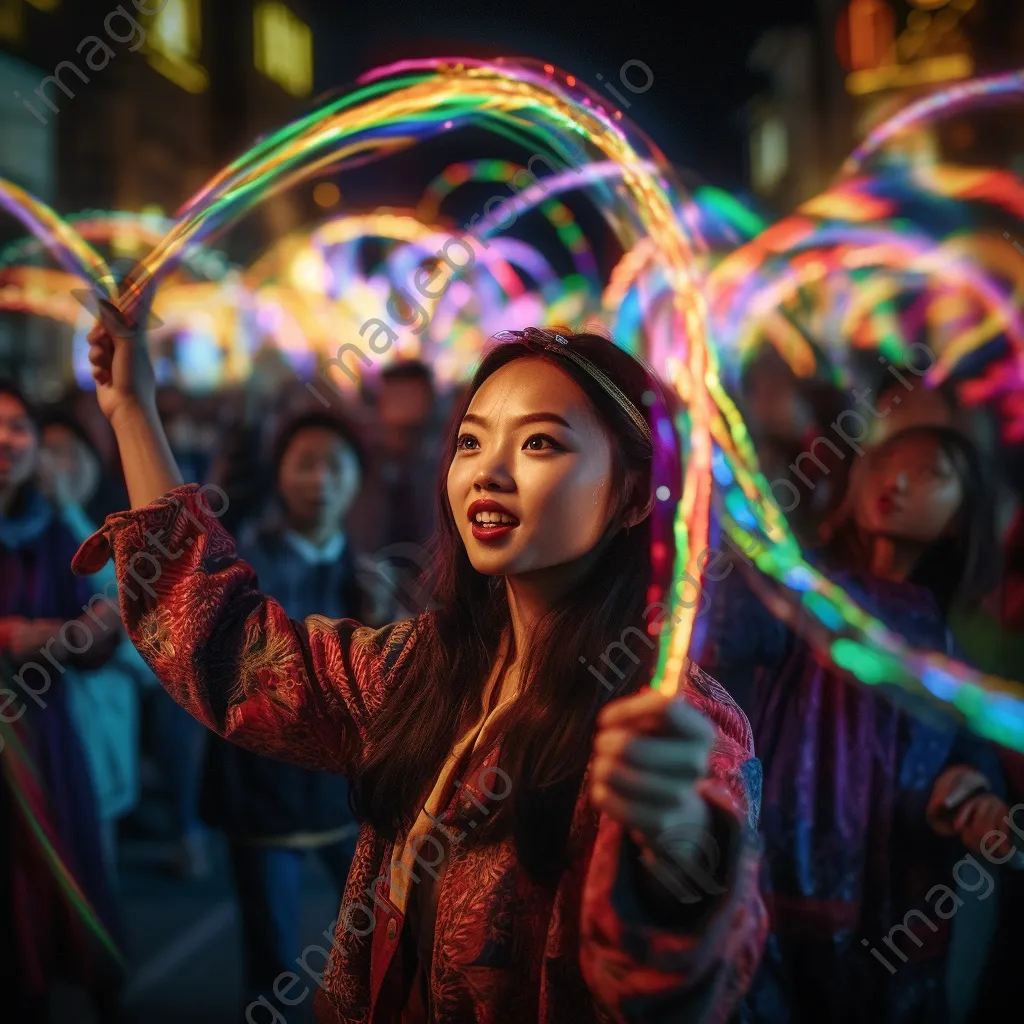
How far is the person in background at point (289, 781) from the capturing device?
3303 millimetres

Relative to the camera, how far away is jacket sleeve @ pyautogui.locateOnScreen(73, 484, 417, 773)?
5.65ft

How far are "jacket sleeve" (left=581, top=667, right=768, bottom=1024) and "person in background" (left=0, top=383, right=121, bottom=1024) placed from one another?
247 centimetres

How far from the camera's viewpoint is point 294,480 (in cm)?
378

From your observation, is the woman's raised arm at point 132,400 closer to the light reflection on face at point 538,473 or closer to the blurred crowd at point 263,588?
the light reflection on face at point 538,473

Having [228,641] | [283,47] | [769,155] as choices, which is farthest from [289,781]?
[769,155]

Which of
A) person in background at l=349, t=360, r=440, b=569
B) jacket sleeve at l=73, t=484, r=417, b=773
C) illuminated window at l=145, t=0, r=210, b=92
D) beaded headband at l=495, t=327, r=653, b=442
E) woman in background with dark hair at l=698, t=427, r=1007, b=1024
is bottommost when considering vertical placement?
woman in background with dark hair at l=698, t=427, r=1007, b=1024

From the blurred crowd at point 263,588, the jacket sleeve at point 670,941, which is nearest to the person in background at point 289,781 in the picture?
the blurred crowd at point 263,588

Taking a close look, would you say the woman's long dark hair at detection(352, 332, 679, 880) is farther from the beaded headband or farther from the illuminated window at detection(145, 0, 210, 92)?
the illuminated window at detection(145, 0, 210, 92)

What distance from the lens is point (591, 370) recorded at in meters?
1.59

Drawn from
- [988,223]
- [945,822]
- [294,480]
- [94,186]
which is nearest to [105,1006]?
[294,480]

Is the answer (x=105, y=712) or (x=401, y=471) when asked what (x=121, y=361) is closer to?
(x=105, y=712)

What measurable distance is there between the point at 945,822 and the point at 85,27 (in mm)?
21200

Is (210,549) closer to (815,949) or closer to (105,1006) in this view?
(815,949)

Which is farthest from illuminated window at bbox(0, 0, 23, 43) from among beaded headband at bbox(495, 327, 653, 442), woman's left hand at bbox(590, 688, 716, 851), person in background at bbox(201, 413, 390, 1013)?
Result: woman's left hand at bbox(590, 688, 716, 851)
